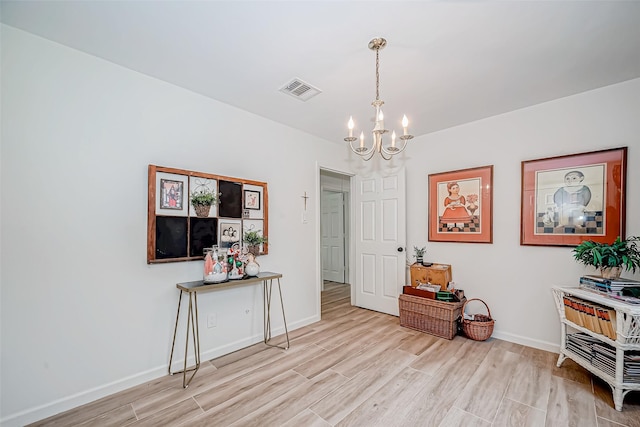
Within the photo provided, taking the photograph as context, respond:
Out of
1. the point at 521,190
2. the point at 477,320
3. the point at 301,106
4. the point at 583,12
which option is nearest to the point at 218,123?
the point at 301,106

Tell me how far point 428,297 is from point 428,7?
2.82 meters

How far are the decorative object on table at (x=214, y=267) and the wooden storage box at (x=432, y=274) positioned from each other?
2345mm

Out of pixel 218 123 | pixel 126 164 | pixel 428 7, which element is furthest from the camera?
pixel 218 123

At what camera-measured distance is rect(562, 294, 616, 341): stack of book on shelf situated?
1.94m

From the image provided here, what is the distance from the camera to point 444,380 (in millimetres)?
2227

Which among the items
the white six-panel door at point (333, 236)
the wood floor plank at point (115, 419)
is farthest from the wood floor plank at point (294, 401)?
the white six-panel door at point (333, 236)

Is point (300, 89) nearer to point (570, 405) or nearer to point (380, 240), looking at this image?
point (380, 240)

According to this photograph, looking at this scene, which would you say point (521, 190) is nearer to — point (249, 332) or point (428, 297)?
point (428, 297)

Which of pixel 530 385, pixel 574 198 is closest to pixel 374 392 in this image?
pixel 530 385

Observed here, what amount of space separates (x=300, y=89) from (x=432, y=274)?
2625 mm

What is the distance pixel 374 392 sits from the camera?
6.81 feet

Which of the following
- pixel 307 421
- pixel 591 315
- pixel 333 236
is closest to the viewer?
pixel 307 421

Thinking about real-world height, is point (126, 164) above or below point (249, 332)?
above

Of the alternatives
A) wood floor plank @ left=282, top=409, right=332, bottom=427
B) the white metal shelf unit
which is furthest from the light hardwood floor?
the white metal shelf unit
